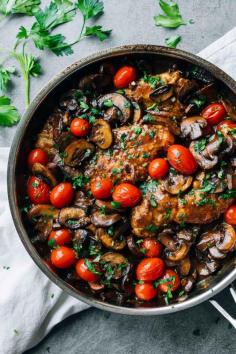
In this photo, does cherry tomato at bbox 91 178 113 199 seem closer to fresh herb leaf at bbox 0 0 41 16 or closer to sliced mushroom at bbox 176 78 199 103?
sliced mushroom at bbox 176 78 199 103

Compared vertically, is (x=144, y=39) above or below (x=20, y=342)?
above

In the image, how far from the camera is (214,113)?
4.12m

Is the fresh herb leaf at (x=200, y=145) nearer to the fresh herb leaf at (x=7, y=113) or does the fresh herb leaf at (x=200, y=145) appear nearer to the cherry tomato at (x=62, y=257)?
the cherry tomato at (x=62, y=257)

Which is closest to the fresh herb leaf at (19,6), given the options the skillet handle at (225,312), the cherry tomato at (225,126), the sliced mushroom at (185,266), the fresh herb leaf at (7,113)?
the fresh herb leaf at (7,113)

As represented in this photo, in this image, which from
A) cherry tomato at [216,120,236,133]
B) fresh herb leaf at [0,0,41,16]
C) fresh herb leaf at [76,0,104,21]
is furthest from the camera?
fresh herb leaf at [0,0,41,16]

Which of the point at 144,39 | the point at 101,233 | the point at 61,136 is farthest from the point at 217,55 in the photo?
the point at 101,233

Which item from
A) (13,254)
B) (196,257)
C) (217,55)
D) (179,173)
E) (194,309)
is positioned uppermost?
(217,55)

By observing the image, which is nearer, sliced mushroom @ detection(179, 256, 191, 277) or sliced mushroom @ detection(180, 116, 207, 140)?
sliced mushroom @ detection(180, 116, 207, 140)

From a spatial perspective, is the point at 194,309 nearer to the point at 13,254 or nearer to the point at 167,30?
the point at 13,254

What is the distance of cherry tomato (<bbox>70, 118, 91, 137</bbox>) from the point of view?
4.10 meters

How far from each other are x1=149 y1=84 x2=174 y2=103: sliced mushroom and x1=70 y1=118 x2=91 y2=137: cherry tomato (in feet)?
1.96

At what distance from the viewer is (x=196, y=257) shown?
4.22 meters

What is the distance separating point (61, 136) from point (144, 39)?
135cm

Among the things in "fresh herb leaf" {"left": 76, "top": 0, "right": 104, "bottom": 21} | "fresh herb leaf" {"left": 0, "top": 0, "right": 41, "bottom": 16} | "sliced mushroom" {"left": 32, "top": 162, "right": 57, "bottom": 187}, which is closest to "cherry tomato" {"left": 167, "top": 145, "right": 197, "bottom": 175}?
"sliced mushroom" {"left": 32, "top": 162, "right": 57, "bottom": 187}
